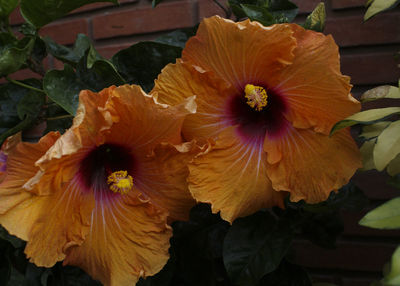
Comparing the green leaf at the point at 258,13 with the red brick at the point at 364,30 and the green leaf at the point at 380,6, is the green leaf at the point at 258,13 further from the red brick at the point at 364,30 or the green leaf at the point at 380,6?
the red brick at the point at 364,30

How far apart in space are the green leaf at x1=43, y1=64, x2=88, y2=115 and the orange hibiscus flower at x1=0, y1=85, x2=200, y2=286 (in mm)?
116

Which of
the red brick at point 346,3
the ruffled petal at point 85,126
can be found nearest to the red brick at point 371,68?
the red brick at point 346,3

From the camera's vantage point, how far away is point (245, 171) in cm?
79

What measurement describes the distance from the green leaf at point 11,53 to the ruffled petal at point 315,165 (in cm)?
56

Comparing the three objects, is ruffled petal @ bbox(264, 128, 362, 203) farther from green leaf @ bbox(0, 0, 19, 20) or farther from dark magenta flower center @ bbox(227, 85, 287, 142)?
green leaf @ bbox(0, 0, 19, 20)

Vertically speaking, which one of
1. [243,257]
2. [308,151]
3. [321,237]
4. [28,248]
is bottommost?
[321,237]

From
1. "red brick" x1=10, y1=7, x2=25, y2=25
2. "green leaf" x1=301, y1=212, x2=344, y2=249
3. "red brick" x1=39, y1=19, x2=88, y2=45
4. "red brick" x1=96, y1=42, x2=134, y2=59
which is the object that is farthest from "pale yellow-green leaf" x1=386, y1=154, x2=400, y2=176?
"red brick" x1=10, y1=7, x2=25, y2=25

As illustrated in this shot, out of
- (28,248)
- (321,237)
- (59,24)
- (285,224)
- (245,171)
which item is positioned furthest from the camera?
(59,24)

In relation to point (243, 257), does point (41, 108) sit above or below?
above

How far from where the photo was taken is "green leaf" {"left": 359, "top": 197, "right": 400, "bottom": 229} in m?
0.51

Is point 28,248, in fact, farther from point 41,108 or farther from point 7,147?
point 41,108

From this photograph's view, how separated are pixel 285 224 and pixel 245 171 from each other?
0.70ft

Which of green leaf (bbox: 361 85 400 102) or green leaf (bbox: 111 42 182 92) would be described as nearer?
green leaf (bbox: 361 85 400 102)

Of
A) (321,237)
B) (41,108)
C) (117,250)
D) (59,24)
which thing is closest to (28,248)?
(117,250)
